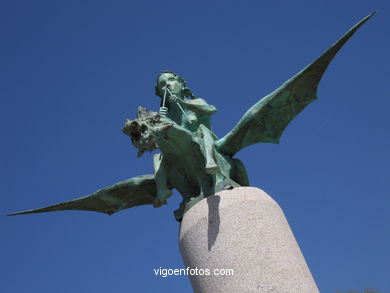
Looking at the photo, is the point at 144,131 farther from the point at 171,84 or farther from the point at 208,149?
the point at 171,84

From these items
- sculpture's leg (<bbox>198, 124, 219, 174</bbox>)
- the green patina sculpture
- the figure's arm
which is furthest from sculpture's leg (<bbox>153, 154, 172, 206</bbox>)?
the figure's arm

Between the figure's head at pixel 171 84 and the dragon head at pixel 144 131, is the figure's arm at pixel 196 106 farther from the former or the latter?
the dragon head at pixel 144 131

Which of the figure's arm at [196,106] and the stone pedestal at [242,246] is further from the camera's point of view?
the figure's arm at [196,106]

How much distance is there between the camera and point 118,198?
8.40 meters

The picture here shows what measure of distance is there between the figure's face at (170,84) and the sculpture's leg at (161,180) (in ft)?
3.36

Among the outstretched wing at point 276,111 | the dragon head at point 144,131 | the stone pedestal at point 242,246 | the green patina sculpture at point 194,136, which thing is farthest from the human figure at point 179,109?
the stone pedestal at point 242,246

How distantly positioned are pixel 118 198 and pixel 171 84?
198 centimetres

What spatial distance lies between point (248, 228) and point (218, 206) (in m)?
0.48

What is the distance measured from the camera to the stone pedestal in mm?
6035

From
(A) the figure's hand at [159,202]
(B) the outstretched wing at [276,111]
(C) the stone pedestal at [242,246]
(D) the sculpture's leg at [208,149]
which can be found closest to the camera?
(C) the stone pedestal at [242,246]

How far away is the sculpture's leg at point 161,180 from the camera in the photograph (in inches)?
288

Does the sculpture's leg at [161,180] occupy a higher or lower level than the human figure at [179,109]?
lower

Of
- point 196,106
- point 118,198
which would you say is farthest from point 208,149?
point 118,198

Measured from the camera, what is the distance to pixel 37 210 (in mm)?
8336
